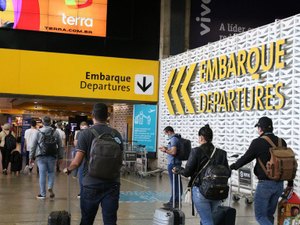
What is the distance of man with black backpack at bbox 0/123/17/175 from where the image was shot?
581 inches

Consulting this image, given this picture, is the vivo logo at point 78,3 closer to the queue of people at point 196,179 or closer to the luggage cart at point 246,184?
the luggage cart at point 246,184

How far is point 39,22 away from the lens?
17453 mm

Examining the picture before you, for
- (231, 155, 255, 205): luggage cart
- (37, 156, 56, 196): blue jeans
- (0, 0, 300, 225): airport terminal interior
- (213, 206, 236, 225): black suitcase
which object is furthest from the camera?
(0, 0, 300, 225): airport terminal interior

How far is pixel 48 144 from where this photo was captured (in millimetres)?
9430

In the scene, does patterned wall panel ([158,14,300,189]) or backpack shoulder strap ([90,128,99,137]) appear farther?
patterned wall panel ([158,14,300,189])

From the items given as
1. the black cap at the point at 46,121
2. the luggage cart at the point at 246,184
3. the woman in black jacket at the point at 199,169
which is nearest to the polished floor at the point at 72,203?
the luggage cart at the point at 246,184

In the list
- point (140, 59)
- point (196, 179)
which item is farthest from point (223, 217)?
point (140, 59)

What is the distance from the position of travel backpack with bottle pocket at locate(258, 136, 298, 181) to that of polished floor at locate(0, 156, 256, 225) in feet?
8.74

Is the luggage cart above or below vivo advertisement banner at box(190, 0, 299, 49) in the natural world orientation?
below

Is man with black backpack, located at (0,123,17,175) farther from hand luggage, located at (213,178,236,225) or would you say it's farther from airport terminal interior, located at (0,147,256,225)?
hand luggage, located at (213,178,236,225)

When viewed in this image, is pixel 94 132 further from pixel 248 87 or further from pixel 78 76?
pixel 78 76

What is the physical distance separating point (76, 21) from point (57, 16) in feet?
2.40

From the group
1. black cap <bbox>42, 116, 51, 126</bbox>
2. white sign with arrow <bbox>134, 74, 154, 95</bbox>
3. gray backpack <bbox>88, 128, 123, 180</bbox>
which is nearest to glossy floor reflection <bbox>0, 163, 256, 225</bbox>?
black cap <bbox>42, 116, 51, 126</bbox>

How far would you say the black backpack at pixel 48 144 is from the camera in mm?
9422
